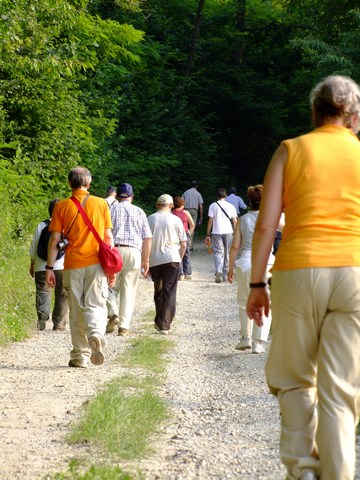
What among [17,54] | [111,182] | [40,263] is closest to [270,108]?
[111,182]

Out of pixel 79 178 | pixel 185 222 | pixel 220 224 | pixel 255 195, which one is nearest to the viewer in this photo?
pixel 79 178

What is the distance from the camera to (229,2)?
47.9m

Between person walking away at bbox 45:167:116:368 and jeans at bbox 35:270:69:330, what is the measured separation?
13.8 ft

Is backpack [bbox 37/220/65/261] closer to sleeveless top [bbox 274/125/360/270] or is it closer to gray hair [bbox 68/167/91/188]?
gray hair [bbox 68/167/91/188]

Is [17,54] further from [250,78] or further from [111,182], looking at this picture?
[250,78]

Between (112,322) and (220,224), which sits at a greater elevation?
(220,224)

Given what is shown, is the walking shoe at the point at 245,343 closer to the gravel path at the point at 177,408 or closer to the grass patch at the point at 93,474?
the gravel path at the point at 177,408

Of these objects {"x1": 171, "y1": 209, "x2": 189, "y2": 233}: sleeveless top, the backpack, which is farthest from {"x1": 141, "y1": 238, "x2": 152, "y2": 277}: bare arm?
{"x1": 171, "y1": 209, "x2": 189, "y2": 233}: sleeveless top

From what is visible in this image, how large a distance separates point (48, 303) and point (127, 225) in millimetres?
1856

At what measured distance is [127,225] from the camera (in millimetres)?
14203

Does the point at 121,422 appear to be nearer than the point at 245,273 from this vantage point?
Yes

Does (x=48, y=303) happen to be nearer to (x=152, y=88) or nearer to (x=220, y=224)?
(x=220, y=224)

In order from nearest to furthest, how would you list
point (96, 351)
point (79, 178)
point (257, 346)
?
1. point (96, 351)
2. point (79, 178)
3. point (257, 346)

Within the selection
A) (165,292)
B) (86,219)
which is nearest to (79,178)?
(86,219)
